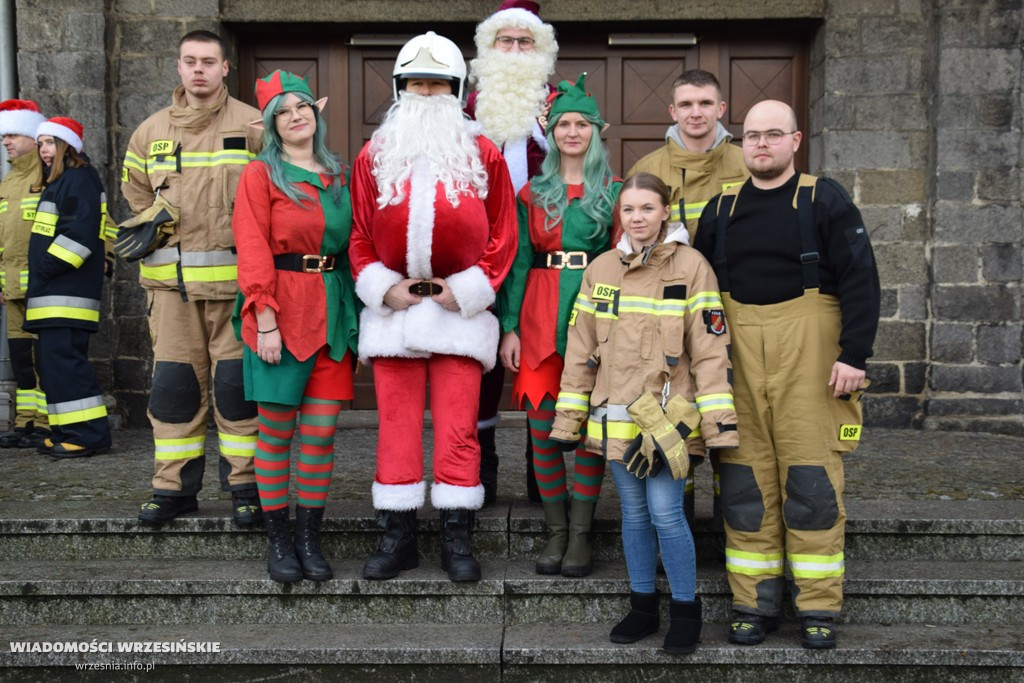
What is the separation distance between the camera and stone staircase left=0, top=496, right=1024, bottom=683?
365 centimetres

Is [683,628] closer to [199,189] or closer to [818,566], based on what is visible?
[818,566]

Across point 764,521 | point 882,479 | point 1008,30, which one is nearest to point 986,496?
point 882,479

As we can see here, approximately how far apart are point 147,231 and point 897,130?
195 inches

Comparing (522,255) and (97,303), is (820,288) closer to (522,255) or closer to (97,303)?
(522,255)

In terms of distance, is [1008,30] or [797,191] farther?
[1008,30]

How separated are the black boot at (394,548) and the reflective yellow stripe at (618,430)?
0.87 m

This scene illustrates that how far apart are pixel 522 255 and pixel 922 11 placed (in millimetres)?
4214

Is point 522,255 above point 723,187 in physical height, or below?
below

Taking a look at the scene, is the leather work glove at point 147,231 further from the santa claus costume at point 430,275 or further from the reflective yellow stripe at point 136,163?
the santa claus costume at point 430,275

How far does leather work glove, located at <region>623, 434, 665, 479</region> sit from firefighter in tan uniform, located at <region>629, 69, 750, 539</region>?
23.2 inches

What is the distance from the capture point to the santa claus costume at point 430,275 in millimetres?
3879

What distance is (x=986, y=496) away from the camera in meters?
4.81

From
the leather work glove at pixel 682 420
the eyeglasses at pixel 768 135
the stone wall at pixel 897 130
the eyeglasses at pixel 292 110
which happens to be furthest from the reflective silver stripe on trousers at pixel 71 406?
the eyeglasses at pixel 768 135

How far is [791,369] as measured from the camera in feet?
11.7
